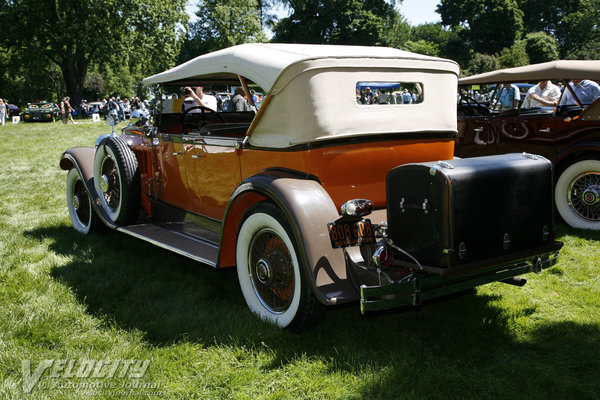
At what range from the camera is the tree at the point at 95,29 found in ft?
103

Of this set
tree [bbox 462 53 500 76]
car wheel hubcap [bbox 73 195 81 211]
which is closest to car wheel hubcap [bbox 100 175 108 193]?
car wheel hubcap [bbox 73 195 81 211]

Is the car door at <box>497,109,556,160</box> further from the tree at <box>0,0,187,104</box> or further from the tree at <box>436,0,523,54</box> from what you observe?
the tree at <box>436,0,523,54</box>

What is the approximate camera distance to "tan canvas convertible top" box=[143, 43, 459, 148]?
3.23 metres

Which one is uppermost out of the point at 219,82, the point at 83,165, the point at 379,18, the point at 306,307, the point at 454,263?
the point at 379,18

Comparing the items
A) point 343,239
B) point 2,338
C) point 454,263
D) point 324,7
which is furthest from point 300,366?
point 324,7

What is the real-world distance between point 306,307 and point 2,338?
6.75 feet

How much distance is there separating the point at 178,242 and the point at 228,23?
44.0m

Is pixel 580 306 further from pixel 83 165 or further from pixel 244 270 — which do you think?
pixel 83 165

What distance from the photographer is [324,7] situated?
4844cm

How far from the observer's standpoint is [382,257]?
2.83 meters

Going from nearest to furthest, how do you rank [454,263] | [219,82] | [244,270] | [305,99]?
[454,263] → [305,99] → [244,270] → [219,82]

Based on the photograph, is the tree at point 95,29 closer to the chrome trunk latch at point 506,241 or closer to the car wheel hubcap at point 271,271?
the car wheel hubcap at point 271,271

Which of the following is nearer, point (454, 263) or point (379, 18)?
point (454, 263)

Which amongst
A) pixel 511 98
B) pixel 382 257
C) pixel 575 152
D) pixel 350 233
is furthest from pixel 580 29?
pixel 382 257
